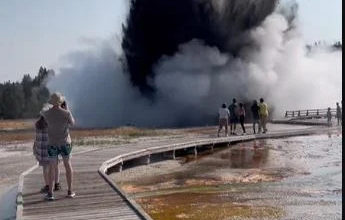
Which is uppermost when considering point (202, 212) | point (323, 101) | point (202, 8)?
point (202, 8)

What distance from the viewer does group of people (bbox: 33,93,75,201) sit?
30.1ft

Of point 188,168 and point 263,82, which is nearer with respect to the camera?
point 188,168

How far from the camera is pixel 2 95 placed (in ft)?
295

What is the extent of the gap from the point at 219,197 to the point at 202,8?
35697 millimetres

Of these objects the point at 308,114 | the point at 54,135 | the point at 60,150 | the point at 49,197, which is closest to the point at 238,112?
the point at 49,197

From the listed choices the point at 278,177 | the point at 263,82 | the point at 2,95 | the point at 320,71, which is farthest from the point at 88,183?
the point at 2,95

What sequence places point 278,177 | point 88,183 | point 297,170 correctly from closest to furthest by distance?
point 88,183 < point 278,177 < point 297,170

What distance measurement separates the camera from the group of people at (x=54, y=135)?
361 inches

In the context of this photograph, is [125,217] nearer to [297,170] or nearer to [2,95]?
[297,170]

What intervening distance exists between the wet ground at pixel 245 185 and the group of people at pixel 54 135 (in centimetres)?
276

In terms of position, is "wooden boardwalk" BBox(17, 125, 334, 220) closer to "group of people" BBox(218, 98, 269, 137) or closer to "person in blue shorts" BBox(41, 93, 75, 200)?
"person in blue shorts" BBox(41, 93, 75, 200)

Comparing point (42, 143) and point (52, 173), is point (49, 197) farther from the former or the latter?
point (42, 143)

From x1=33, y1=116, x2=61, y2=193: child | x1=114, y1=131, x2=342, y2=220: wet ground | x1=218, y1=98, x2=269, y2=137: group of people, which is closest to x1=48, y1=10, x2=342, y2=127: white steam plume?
x1=218, y1=98, x2=269, y2=137: group of people

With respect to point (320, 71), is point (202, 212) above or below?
below
